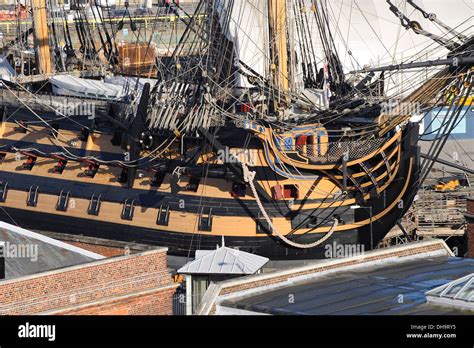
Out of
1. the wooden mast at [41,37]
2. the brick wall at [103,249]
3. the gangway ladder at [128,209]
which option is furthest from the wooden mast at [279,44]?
the brick wall at [103,249]

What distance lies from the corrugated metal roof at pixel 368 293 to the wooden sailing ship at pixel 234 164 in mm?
10516

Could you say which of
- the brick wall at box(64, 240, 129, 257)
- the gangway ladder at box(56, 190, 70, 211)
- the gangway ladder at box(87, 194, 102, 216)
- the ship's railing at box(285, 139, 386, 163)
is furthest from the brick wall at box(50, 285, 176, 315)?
the gangway ladder at box(56, 190, 70, 211)

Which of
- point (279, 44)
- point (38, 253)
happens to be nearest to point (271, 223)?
point (279, 44)

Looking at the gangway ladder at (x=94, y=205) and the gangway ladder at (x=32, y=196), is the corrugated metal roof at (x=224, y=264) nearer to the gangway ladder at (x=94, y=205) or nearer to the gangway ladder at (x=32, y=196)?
the gangway ladder at (x=94, y=205)

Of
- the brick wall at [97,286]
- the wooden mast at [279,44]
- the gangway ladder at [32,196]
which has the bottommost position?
the brick wall at [97,286]

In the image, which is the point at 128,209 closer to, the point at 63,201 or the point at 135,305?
the point at 63,201

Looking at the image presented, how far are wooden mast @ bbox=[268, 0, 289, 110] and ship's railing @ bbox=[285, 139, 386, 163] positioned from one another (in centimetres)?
329

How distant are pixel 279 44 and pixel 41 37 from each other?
9.93 meters

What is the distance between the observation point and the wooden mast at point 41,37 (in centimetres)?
5089

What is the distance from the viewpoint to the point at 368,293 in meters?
26.4

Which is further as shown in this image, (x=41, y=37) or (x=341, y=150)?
(x=41, y=37)

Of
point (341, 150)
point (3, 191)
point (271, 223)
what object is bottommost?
point (271, 223)

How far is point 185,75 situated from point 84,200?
4981 millimetres
